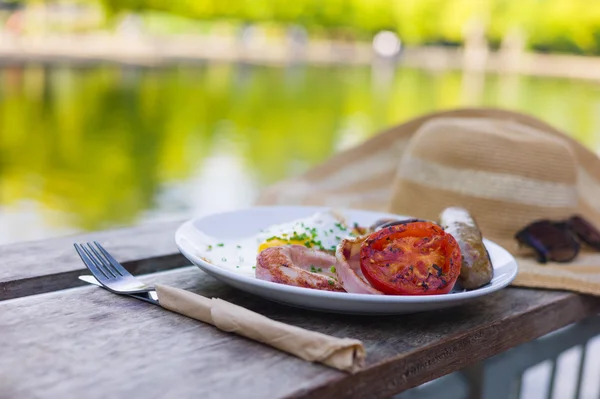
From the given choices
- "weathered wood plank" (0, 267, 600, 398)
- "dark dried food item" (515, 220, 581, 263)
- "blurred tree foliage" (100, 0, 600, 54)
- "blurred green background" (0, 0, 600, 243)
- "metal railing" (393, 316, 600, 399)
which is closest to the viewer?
"weathered wood plank" (0, 267, 600, 398)

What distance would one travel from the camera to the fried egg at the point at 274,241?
479 mm

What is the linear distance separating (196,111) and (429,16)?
14.1 metres

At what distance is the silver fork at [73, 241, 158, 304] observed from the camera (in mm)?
434

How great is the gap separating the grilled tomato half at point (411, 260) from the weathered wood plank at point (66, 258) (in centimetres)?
20

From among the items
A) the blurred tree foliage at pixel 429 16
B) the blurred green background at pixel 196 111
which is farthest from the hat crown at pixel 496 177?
the blurred tree foliage at pixel 429 16

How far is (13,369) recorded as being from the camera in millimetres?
332

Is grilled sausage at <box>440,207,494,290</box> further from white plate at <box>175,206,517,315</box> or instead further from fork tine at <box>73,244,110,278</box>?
fork tine at <box>73,244,110,278</box>

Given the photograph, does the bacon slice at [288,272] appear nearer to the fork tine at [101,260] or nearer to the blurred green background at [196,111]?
the fork tine at [101,260]

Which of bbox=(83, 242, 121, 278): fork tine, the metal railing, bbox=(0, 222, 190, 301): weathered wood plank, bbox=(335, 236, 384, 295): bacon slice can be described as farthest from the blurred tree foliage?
bbox=(335, 236, 384, 295): bacon slice

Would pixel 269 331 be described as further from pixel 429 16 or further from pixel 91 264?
pixel 429 16

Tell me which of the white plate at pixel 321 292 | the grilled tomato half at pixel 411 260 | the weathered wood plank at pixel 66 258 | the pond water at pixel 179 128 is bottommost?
the pond water at pixel 179 128

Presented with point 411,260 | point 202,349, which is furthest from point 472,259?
point 202,349

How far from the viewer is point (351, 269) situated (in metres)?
0.41

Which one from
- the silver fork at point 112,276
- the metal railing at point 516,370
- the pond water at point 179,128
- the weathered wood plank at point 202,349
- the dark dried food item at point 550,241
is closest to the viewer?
the weathered wood plank at point 202,349
